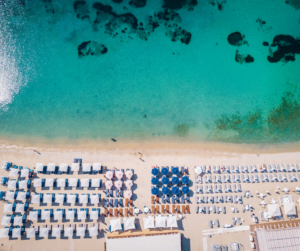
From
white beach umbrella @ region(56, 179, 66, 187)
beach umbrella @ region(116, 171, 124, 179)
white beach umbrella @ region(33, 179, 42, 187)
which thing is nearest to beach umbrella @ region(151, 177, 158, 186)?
beach umbrella @ region(116, 171, 124, 179)

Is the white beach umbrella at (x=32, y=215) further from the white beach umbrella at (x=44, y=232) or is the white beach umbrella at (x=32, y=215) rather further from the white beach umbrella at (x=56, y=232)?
the white beach umbrella at (x=56, y=232)

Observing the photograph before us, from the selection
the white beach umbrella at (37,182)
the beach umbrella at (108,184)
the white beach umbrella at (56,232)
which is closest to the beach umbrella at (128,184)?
the beach umbrella at (108,184)

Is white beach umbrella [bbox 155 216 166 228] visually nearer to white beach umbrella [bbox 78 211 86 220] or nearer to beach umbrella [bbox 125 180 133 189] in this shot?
beach umbrella [bbox 125 180 133 189]

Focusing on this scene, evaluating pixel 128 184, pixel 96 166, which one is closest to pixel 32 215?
pixel 96 166

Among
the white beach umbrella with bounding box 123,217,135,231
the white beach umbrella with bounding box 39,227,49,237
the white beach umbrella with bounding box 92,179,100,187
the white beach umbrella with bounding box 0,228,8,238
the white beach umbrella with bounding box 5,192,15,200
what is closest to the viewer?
the white beach umbrella with bounding box 0,228,8,238

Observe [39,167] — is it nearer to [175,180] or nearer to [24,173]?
[24,173]

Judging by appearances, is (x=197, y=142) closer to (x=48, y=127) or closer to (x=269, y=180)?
(x=269, y=180)

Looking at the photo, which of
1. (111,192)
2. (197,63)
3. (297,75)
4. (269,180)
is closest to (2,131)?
(111,192)
